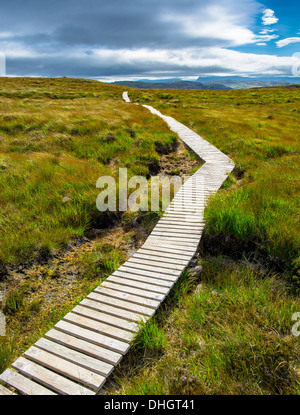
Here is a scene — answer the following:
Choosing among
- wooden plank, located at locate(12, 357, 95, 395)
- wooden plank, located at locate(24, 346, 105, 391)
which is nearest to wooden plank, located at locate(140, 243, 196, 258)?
wooden plank, located at locate(24, 346, 105, 391)

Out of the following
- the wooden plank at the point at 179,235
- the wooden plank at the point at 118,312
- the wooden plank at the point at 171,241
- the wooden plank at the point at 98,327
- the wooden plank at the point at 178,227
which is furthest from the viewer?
the wooden plank at the point at 178,227

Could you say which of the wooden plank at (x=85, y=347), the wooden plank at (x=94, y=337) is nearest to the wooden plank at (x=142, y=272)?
the wooden plank at (x=94, y=337)

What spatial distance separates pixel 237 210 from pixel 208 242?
0.97 m

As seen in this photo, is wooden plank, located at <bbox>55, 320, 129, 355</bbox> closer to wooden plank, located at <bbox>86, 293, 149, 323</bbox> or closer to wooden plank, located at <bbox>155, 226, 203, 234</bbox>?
wooden plank, located at <bbox>86, 293, 149, 323</bbox>

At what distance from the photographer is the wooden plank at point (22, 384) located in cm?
271

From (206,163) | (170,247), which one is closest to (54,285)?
(170,247)

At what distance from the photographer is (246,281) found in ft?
14.4

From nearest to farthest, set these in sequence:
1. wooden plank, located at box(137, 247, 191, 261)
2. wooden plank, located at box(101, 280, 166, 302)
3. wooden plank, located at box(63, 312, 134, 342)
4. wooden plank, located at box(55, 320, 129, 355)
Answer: wooden plank, located at box(55, 320, 129, 355) < wooden plank, located at box(63, 312, 134, 342) < wooden plank, located at box(101, 280, 166, 302) < wooden plank, located at box(137, 247, 191, 261)

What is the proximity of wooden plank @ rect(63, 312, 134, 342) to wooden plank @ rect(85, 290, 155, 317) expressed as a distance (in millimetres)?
374

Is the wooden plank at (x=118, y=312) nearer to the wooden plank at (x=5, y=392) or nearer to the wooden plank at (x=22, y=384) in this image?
the wooden plank at (x=22, y=384)

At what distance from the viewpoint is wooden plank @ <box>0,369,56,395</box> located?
2.71 meters

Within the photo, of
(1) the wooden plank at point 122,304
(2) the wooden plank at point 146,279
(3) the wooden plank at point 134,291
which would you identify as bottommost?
(1) the wooden plank at point 122,304

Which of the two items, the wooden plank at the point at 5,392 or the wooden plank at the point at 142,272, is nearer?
the wooden plank at the point at 5,392
